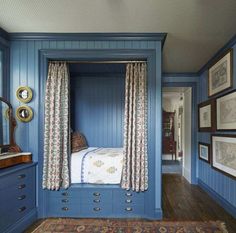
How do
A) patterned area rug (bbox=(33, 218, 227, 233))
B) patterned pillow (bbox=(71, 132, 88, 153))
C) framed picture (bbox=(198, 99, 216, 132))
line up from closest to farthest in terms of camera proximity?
1. patterned area rug (bbox=(33, 218, 227, 233))
2. patterned pillow (bbox=(71, 132, 88, 153))
3. framed picture (bbox=(198, 99, 216, 132))

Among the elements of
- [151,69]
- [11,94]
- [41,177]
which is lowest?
[41,177]

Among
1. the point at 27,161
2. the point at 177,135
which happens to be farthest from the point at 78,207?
the point at 177,135

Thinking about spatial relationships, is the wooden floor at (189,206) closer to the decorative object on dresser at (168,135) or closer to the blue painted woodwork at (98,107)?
the blue painted woodwork at (98,107)

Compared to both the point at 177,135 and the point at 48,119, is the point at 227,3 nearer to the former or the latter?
the point at 48,119

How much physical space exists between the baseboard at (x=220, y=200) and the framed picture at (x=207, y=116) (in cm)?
112

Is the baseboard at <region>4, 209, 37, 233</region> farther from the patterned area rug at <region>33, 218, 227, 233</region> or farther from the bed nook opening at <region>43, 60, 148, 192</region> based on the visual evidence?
the bed nook opening at <region>43, 60, 148, 192</region>

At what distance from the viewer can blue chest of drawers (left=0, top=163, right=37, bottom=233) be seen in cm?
220

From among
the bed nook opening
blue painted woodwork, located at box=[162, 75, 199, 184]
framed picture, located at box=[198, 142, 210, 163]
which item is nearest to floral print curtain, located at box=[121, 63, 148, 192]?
the bed nook opening

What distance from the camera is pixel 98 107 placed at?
4223 millimetres

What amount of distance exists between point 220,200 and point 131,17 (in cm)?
311

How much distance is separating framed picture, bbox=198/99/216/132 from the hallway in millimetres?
1246

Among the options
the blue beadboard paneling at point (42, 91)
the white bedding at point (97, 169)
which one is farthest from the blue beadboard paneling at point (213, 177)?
the white bedding at point (97, 169)

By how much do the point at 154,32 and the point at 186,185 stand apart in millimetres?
3390

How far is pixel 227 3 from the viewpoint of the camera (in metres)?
2.13
